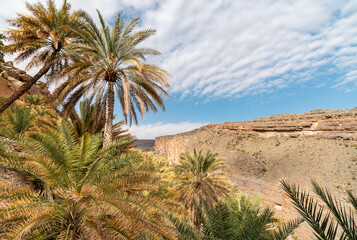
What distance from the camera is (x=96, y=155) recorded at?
5.64 meters

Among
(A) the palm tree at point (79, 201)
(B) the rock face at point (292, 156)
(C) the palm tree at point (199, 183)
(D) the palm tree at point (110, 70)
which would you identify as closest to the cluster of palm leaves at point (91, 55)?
(D) the palm tree at point (110, 70)

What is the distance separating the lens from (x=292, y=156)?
35250 millimetres

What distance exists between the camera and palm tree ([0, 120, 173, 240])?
4039 millimetres

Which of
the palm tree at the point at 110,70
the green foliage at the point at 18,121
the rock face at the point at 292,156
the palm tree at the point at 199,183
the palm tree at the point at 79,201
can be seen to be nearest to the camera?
the palm tree at the point at 79,201

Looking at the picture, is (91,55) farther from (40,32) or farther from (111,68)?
(40,32)

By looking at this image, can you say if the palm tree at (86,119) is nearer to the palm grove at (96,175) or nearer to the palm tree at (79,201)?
the palm grove at (96,175)

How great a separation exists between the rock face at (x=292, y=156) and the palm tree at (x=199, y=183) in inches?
522

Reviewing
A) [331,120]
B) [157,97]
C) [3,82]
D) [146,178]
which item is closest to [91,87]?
[157,97]

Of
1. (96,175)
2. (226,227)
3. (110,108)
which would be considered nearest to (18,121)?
(110,108)

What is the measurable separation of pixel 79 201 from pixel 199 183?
480 inches

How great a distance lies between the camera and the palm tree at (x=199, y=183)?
1448 cm

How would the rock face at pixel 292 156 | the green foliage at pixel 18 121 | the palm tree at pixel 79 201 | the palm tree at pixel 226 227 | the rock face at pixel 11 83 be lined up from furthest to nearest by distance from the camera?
1. the rock face at pixel 292 156
2. the rock face at pixel 11 83
3. the green foliage at pixel 18 121
4. the palm tree at pixel 226 227
5. the palm tree at pixel 79 201

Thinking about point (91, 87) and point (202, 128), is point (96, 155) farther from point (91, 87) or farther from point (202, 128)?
point (202, 128)

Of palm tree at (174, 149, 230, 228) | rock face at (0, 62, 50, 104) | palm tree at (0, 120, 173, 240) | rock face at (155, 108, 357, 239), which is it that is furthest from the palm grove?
rock face at (155, 108, 357, 239)
